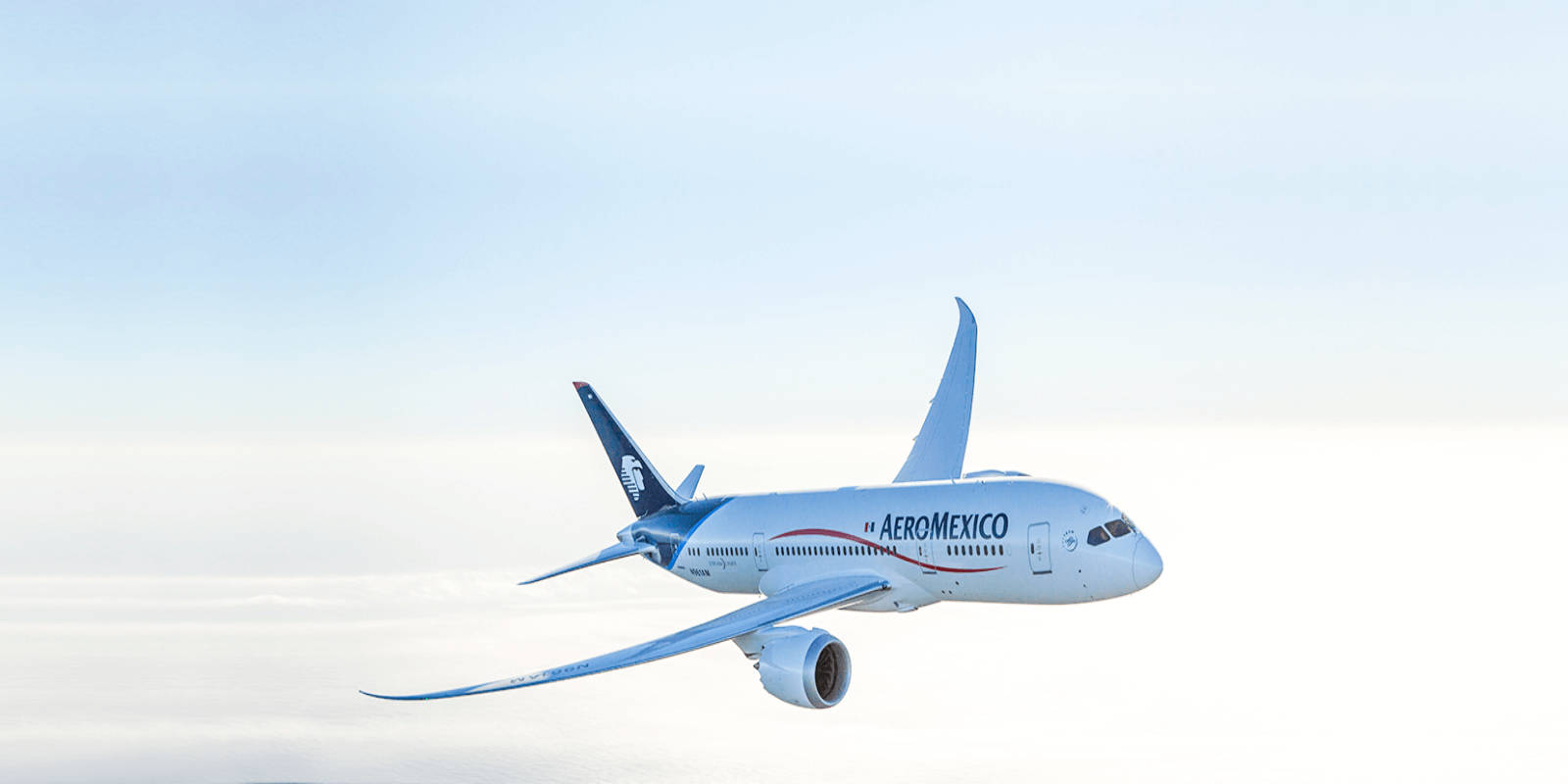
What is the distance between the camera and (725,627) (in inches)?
1505

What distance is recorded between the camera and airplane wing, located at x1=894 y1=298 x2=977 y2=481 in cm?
5441

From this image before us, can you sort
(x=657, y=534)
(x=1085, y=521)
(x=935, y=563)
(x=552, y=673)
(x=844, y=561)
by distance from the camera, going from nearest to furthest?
(x=552, y=673) < (x=1085, y=521) < (x=935, y=563) < (x=844, y=561) < (x=657, y=534)

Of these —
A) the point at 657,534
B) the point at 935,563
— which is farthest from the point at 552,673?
the point at 657,534

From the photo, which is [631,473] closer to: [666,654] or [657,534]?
[657,534]

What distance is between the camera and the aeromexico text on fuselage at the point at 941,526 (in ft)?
131

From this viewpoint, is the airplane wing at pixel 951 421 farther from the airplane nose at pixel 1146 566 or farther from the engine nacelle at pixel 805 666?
the engine nacelle at pixel 805 666

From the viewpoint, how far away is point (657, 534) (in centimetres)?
5275

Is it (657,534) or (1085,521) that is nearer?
(1085,521)

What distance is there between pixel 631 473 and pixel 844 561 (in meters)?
13.1

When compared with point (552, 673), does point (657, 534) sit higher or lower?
higher

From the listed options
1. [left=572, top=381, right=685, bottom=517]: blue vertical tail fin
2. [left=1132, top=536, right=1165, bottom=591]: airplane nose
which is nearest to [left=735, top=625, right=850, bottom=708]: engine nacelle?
[left=1132, top=536, right=1165, bottom=591]: airplane nose

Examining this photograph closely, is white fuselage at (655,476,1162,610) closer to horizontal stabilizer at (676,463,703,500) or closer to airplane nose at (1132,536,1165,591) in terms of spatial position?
airplane nose at (1132,536,1165,591)

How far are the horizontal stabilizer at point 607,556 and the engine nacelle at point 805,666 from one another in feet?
55.3

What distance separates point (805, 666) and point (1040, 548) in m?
7.86
